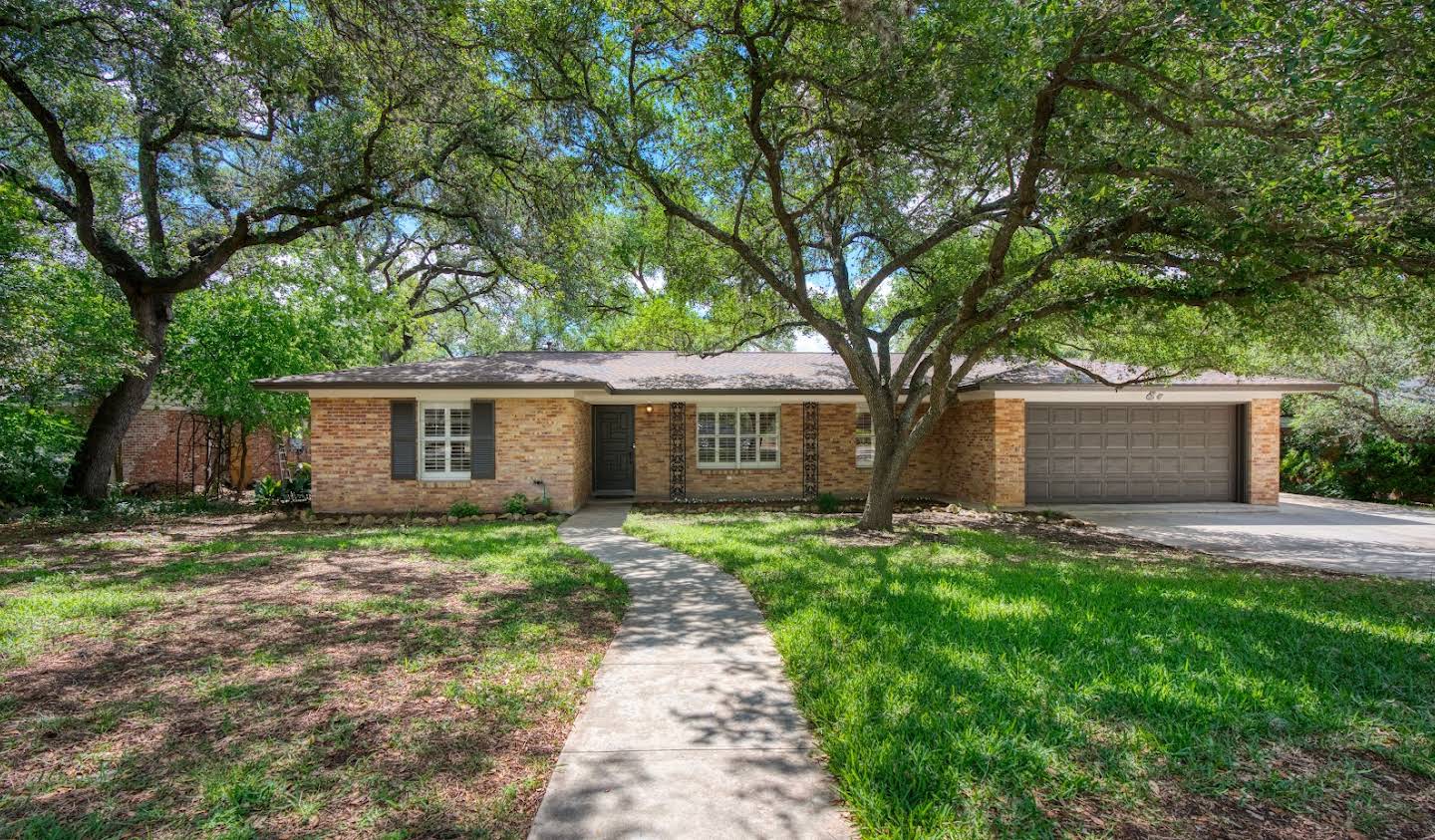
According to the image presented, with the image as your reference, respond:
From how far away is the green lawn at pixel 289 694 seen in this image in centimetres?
257

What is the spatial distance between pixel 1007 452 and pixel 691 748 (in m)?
11.2

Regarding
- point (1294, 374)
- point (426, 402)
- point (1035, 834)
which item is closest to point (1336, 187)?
point (1035, 834)

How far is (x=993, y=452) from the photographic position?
12648mm

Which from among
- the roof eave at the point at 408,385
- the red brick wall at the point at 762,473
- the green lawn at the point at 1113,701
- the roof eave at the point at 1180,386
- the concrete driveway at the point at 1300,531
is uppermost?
the roof eave at the point at 1180,386

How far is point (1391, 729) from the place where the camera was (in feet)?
10.3

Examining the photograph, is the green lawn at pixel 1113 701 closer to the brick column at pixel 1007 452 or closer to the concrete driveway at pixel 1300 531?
the concrete driveway at pixel 1300 531

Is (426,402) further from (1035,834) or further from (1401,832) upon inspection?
(1401,832)

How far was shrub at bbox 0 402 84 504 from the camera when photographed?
11.0 meters

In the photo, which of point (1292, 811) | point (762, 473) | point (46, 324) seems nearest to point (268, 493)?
point (46, 324)

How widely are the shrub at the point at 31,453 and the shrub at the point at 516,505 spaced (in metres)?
7.91

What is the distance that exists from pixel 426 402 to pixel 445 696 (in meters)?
9.43

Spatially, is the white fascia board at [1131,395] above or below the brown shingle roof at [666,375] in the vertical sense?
below

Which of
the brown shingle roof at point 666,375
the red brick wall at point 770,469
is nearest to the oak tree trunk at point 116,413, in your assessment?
the brown shingle roof at point 666,375

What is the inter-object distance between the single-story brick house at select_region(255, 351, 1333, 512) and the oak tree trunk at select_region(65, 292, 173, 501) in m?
2.96
